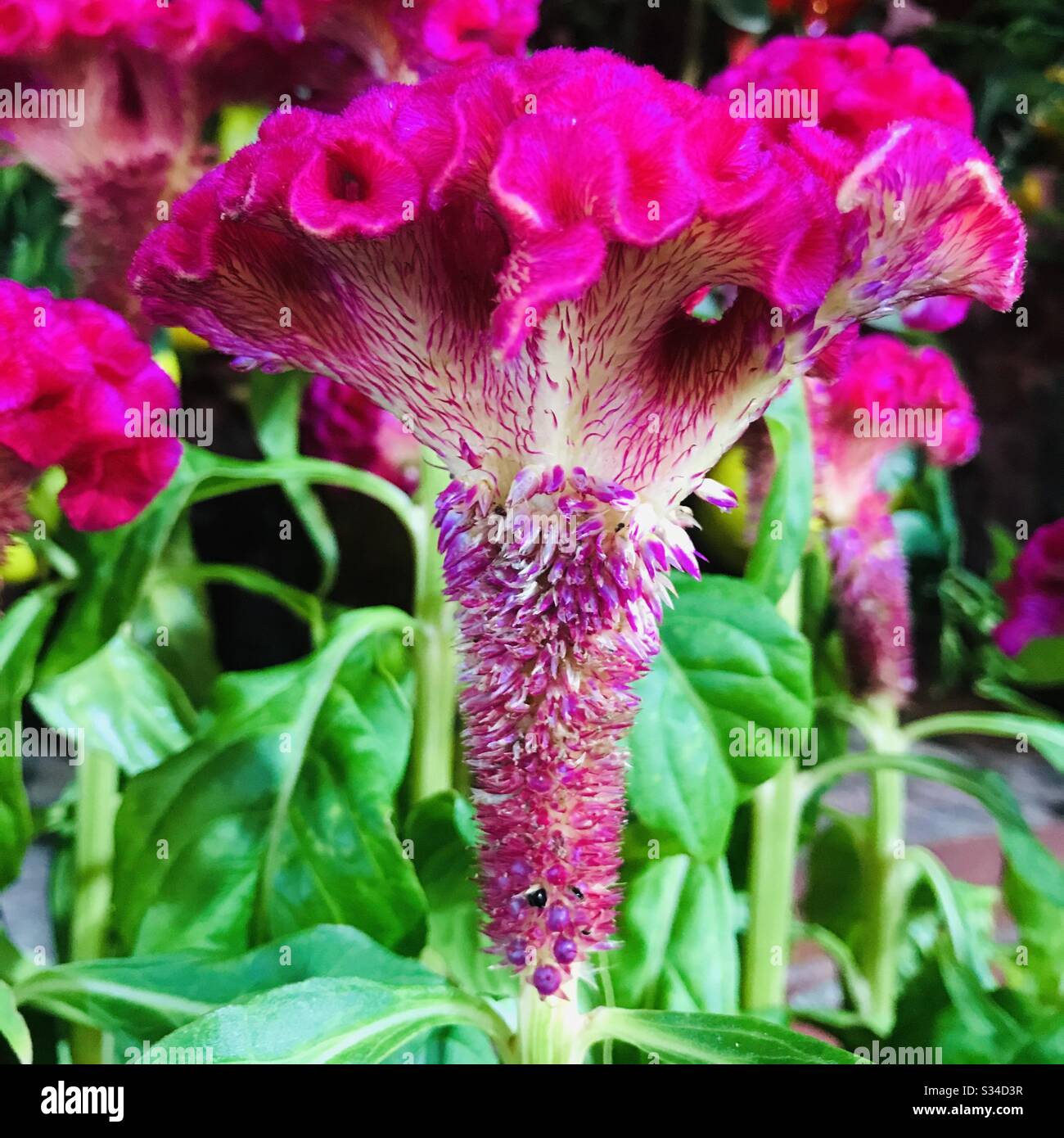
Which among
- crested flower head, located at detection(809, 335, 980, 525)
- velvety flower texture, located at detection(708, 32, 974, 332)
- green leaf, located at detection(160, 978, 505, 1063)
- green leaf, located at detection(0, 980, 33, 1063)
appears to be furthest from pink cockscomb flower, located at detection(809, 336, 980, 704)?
green leaf, located at detection(0, 980, 33, 1063)

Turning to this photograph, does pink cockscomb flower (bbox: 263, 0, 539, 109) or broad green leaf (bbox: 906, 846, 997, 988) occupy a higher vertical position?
pink cockscomb flower (bbox: 263, 0, 539, 109)

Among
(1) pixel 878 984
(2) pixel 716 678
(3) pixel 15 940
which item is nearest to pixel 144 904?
(3) pixel 15 940

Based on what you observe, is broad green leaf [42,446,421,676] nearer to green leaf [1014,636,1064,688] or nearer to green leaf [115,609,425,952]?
green leaf [115,609,425,952]

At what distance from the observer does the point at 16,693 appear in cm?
47

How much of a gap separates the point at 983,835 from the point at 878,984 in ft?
0.43

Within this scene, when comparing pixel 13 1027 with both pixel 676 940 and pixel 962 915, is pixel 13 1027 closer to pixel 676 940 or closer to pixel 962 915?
pixel 676 940

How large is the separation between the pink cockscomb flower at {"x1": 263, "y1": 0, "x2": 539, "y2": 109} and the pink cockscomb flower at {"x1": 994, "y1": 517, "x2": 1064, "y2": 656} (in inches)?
15.4

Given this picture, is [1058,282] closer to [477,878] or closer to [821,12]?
[821,12]

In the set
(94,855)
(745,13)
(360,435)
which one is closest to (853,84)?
(745,13)

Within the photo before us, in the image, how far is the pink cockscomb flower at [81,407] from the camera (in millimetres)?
392

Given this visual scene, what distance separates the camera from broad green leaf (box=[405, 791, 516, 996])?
18.9 inches

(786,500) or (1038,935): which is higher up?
(786,500)

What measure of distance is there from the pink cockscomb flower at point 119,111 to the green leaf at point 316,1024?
31 cm

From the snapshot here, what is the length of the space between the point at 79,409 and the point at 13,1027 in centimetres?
26
